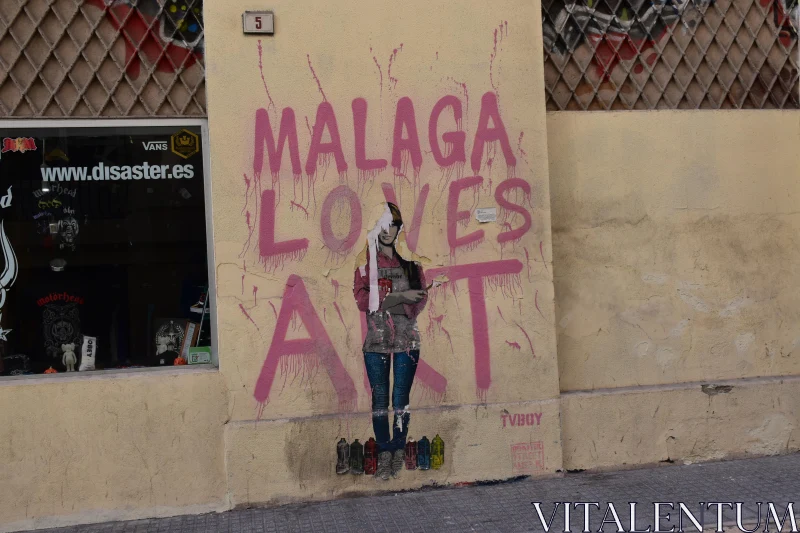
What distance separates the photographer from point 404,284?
557 centimetres

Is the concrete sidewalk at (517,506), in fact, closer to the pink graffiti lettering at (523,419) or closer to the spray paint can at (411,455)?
the spray paint can at (411,455)

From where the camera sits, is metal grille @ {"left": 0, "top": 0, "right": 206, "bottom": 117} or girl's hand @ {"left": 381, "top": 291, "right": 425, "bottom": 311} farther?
girl's hand @ {"left": 381, "top": 291, "right": 425, "bottom": 311}

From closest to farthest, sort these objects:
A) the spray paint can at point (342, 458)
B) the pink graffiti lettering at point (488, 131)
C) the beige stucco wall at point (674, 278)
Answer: the spray paint can at point (342, 458) < the pink graffiti lettering at point (488, 131) < the beige stucco wall at point (674, 278)

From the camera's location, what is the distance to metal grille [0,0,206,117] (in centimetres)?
515

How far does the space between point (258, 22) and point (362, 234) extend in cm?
156

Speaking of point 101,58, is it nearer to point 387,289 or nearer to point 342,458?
point 387,289

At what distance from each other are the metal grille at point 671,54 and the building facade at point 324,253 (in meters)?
0.04

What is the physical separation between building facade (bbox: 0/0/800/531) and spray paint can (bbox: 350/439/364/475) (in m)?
0.07

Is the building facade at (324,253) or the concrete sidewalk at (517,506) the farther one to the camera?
the building facade at (324,253)

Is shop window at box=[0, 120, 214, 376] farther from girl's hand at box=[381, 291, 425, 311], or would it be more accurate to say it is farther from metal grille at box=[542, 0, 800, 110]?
metal grille at box=[542, 0, 800, 110]

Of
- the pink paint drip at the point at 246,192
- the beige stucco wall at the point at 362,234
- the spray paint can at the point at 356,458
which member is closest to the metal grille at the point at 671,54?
the beige stucco wall at the point at 362,234

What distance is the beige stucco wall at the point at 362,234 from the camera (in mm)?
5277

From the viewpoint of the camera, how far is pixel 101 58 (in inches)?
206

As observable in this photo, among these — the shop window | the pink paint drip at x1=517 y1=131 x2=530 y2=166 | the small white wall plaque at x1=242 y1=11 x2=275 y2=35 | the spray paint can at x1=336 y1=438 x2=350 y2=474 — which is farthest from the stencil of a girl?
the small white wall plaque at x1=242 y1=11 x2=275 y2=35
